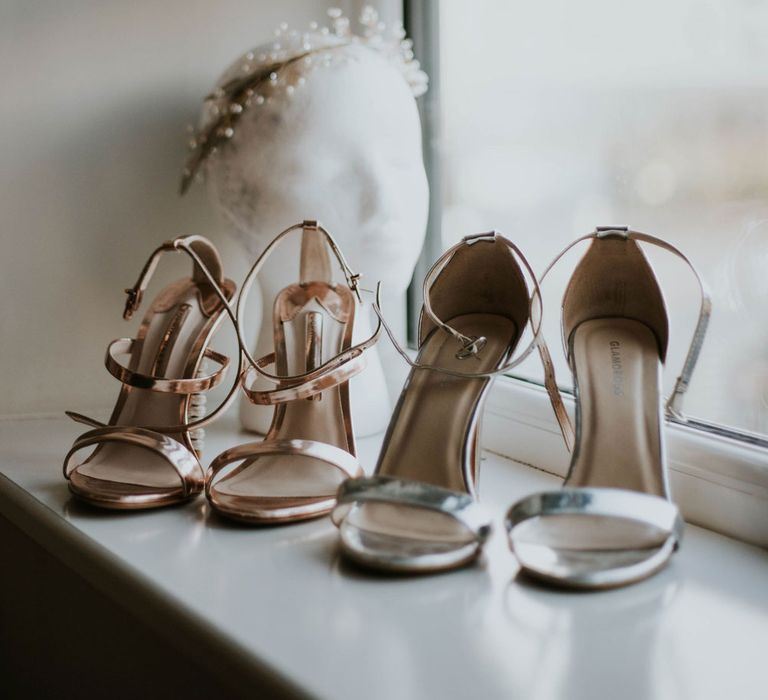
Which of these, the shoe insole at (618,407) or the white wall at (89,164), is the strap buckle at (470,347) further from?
the white wall at (89,164)

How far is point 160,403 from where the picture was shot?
0.86m

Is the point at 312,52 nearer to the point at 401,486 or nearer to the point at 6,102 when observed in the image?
the point at 6,102

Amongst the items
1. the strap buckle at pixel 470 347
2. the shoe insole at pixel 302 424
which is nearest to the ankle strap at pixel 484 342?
the strap buckle at pixel 470 347

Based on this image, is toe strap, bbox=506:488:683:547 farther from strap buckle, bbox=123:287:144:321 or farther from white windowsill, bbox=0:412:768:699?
strap buckle, bbox=123:287:144:321

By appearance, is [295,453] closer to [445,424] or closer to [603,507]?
[445,424]

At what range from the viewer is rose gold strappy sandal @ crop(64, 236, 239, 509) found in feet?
2.42

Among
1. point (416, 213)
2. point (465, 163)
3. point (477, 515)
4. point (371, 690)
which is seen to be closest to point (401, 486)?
point (477, 515)

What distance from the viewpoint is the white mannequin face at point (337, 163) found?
87cm

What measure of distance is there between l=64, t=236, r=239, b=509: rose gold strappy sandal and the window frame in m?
0.29

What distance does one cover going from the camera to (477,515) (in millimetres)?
591

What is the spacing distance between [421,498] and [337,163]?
0.42 metres

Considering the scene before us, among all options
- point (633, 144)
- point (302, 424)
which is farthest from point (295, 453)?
point (633, 144)

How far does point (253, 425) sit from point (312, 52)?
1.33ft

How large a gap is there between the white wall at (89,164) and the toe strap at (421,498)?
603 millimetres
